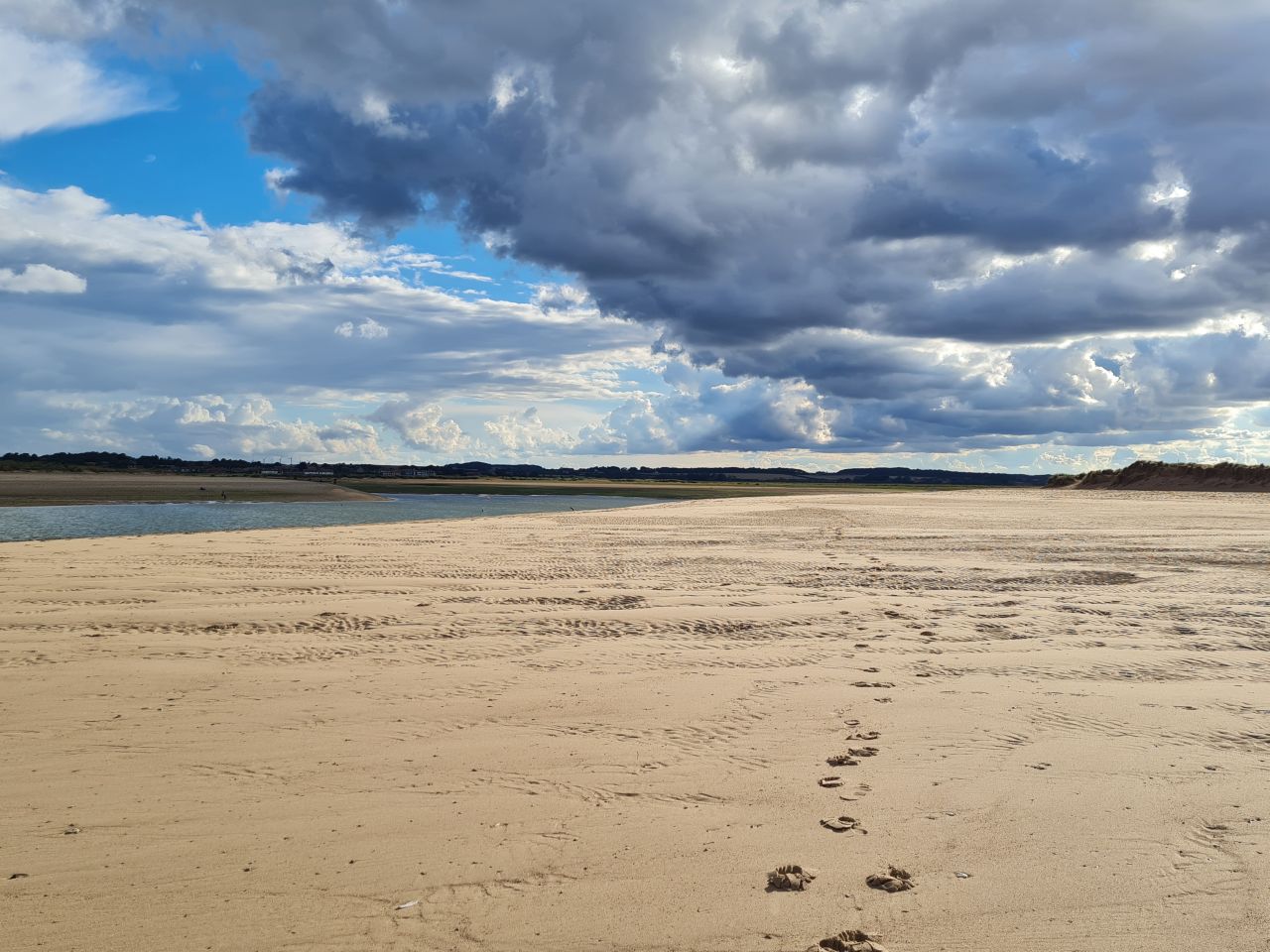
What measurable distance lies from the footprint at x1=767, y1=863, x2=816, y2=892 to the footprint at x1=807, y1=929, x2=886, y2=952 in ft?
1.47

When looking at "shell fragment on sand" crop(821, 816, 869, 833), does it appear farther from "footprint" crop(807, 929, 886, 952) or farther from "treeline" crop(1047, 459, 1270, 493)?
"treeline" crop(1047, 459, 1270, 493)

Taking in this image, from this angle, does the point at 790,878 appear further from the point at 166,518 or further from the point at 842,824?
the point at 166,518

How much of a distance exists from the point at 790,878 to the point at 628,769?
1.83 m

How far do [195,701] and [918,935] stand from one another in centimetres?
652

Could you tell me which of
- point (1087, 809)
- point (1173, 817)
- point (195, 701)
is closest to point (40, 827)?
point (195, 701)

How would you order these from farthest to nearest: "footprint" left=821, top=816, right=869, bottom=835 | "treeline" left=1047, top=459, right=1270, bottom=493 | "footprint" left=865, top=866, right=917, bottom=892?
"treeline" left=1047, top=459, right=1270, bottom=493
"footprint" left=821, top=816, right=869, bottom=835
"footprint" left=865, top=866, right=917, bottom=892

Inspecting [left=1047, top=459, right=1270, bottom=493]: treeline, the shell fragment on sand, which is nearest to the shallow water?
the shell fragment on sand

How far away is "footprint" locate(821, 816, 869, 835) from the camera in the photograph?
17.3 ft

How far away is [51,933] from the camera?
4.24 meters

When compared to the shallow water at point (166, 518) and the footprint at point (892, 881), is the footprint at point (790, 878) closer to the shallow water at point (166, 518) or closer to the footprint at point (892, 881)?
the footprint at point (892, 881)

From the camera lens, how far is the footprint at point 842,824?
5.27m

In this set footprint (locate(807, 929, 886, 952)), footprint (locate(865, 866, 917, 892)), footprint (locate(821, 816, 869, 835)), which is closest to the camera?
footprint (locate(807, 929, 886, 952))

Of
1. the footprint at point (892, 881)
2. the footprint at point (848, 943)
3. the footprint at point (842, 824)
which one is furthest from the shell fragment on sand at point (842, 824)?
the footprint at point (848, 943)

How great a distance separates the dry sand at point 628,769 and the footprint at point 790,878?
0.23 ft
